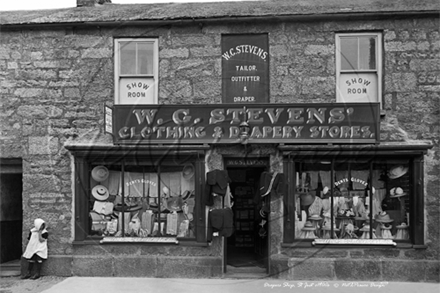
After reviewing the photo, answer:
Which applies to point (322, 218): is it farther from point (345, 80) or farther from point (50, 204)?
point (50, 204)

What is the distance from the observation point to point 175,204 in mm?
8016

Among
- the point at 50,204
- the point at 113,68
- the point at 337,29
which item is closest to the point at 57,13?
the point at 113,68

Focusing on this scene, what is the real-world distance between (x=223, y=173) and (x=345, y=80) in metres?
3.06

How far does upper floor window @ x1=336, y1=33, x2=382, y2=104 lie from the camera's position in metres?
7.79

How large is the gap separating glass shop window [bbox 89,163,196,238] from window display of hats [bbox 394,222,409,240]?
4.05 m

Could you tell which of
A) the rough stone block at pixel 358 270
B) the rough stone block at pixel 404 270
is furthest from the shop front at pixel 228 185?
the rough stone block at pixel 404 270

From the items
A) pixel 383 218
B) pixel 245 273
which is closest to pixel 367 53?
pixel 383 218

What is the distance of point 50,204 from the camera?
7.90 metres

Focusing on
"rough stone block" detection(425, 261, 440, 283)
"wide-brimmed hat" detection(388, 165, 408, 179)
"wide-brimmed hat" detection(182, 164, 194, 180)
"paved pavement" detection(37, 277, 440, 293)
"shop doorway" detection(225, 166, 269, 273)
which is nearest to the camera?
"paved pavement" detection(37, 277, 440, 293)

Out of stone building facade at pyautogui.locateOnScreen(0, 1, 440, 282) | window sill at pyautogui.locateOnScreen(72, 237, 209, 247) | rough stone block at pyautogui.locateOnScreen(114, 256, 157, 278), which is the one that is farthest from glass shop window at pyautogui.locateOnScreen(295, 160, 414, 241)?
rough stone block at pyautogui.locateOnScreen(114, 256, 157, 278)

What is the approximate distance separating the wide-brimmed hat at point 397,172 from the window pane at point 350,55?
2.16 meters

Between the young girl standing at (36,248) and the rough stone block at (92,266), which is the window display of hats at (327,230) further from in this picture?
the young girl standing at (36,248)

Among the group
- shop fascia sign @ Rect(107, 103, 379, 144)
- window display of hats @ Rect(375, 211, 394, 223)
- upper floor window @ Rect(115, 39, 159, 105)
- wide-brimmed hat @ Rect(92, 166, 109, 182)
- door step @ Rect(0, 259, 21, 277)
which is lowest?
door step @ Rect(0, 259, 21, 277)

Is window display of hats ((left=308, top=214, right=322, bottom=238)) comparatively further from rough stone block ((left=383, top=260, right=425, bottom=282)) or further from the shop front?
rough stone block ((left=383, top=260, right=425, bottom=282))
